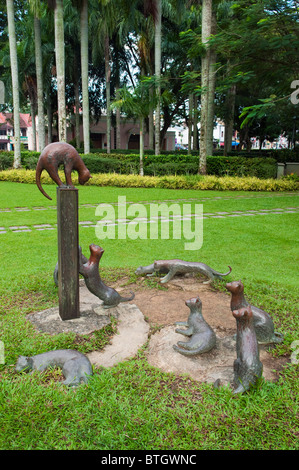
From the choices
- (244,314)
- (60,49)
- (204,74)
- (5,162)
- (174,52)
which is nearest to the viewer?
(244,314)

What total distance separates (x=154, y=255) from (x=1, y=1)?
23021 mm

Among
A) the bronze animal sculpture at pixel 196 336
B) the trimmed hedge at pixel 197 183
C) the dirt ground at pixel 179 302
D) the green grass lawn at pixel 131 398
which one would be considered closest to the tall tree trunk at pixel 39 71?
the trimmed hedge at pixel 197 183

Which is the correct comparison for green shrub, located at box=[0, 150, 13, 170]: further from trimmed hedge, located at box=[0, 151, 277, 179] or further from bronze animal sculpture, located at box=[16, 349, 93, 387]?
bronze animal sculpture, located at box=[16, 349, 93, 387]

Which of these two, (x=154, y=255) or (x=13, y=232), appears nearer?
(x=154, y=255)

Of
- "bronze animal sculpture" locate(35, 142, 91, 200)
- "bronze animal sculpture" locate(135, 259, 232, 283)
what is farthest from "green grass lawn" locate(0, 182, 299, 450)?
"bronze animal sculpture" locate(35, 142, 91, 200)

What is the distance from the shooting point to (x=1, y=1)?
68.9 ft

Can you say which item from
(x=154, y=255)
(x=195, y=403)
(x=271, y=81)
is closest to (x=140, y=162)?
(x=271, y=81)

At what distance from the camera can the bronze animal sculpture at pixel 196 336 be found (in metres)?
2.77

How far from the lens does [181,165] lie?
51.8ft

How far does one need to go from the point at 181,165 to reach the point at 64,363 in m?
14.0

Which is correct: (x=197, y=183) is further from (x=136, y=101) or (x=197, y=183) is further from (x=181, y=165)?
(x=136, y=101)

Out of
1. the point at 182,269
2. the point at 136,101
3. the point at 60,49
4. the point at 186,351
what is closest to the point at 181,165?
the point at 136,101

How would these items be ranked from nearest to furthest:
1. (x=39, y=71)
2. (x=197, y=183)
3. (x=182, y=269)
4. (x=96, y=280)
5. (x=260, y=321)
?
1. (x=260, y=321)
2. (x=96, y=280)
3. (x=182, y=269)
4. (x=197, y=183)
5. (x=39, y=71)
